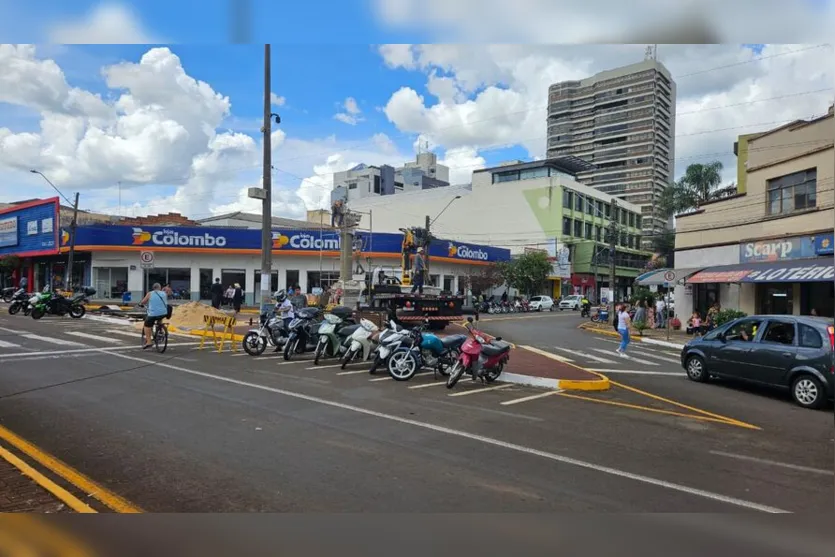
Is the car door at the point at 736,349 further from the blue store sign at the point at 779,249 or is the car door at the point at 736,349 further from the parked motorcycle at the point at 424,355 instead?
the blue store sign at the point at 779,249

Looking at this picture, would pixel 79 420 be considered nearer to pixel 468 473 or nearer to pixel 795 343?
pixel 468 473

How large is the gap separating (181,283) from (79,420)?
3461 cm

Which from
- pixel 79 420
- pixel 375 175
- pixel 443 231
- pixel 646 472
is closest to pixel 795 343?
pixel 646 472

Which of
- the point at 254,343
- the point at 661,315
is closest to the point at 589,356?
the point at 254,343

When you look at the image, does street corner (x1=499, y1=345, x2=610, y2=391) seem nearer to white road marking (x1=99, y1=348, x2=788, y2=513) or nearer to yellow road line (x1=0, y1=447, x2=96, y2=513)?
white road marking (x1=99, y1=348, x2=788, y2=513)

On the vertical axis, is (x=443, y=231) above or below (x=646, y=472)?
above

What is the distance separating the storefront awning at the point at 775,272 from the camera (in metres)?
16.4

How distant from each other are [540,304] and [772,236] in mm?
27187

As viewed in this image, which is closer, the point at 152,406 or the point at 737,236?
the point at 152,406

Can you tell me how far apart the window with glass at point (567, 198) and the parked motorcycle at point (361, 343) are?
54.6 m

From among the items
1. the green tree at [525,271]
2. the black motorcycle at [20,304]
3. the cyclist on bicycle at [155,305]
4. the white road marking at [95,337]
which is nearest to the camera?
the cyclist on bicycle at [155,305]

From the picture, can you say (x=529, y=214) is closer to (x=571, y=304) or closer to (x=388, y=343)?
(x=571, y=304)

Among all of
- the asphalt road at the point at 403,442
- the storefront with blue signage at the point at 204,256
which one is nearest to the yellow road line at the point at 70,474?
the asphalt road at the point at 403,442

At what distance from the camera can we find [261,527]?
426cm
